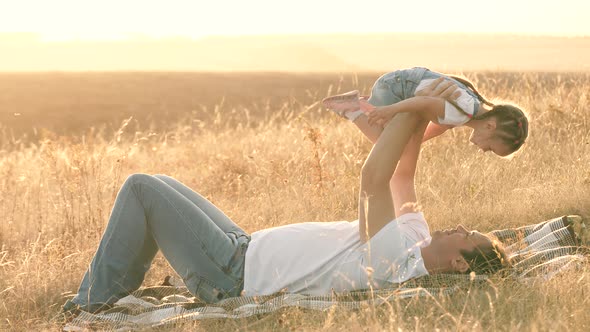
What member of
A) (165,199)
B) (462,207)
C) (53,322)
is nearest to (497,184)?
(462,207)

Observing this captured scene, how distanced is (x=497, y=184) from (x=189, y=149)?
460 centimetres

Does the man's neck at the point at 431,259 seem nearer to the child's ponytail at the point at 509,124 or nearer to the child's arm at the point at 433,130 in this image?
the child's ponytail at the point at 509,124

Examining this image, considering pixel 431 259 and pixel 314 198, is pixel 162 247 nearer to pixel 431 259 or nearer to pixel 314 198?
pixel 431 259

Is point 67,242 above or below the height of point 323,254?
below

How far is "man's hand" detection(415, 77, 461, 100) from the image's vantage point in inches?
171

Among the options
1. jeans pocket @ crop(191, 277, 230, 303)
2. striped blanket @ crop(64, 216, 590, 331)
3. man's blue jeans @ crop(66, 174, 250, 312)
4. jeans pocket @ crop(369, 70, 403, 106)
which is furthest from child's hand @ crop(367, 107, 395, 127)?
jeans pocket @ crop(191, 277, 230, 303)

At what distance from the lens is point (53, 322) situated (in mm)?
4648

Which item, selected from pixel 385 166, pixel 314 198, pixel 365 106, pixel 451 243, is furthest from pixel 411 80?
pixel 314 198

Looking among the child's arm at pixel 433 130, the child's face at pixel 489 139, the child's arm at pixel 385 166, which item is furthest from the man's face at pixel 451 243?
the child's arm at pixel 433 130

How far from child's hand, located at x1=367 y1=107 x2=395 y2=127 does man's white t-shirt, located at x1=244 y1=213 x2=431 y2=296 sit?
52cm

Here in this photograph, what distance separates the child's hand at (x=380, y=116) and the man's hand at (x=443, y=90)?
9.4 inches

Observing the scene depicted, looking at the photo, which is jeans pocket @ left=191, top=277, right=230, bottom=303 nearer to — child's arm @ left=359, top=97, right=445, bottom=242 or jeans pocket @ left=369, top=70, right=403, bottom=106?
child's arm @ left=359, top=97, right=445, bottom=242

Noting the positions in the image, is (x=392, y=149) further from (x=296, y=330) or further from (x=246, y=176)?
(x=246, y=176)

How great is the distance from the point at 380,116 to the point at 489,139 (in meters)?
0.59
